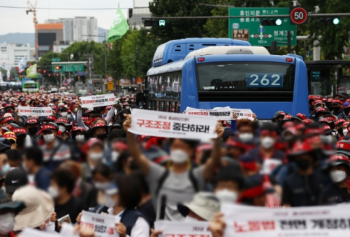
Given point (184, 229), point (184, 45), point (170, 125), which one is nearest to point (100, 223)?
point (184, 229)

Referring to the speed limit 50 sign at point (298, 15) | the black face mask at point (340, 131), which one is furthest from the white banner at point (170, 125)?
the speed limit 50 sign at point (298, 15)

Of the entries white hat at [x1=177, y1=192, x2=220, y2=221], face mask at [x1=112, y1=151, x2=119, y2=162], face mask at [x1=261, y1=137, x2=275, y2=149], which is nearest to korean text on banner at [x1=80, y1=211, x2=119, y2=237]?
white hat at [x1=177, y1=192, x2=220, y2=221]

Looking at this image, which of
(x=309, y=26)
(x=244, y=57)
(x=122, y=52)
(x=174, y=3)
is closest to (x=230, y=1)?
(x=174, y=3)

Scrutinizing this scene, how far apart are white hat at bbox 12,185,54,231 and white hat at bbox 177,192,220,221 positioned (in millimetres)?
775

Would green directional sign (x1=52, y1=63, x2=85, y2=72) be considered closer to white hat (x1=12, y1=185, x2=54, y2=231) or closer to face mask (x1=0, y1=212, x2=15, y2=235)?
face mask (x1=0, y1=212, x2=15, y2=235)

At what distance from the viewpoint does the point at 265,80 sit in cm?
1681

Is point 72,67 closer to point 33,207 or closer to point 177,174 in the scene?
point 33,207

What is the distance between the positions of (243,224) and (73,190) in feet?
2.88

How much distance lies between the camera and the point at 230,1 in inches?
2046

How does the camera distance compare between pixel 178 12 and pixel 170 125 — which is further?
pixel 178 12

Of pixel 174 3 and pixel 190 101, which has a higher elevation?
pixel 174 3

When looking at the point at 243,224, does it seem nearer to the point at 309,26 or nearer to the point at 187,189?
the point at 187,189

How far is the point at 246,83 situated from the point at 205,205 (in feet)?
39.3

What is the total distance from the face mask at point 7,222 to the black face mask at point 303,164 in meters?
2.46
